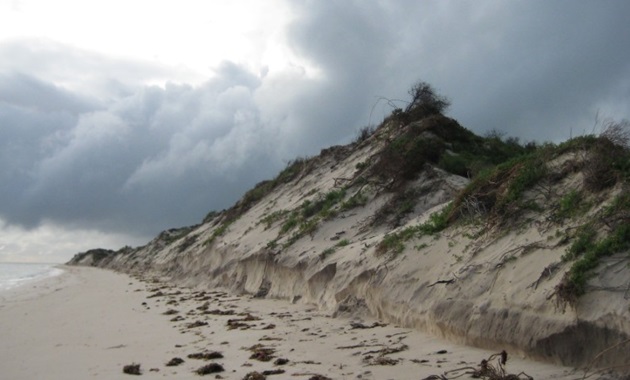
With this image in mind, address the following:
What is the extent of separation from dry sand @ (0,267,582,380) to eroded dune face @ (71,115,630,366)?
0.38 metres

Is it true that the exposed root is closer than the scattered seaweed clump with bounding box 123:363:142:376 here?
Yes

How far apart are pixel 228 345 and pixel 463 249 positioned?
4.22 m

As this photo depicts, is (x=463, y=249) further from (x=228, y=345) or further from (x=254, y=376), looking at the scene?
(x=228, y=345)

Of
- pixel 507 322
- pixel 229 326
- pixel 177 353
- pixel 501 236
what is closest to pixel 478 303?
pixel 507 322

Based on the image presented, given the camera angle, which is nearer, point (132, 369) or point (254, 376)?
point (254, 376)

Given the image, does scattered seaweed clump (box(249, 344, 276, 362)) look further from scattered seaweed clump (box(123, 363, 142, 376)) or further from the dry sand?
scattered seaweed clump (box(123, 363, 142, 376))

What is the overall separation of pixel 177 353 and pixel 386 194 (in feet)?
26.8

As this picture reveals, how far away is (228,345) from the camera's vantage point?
915 centimetres

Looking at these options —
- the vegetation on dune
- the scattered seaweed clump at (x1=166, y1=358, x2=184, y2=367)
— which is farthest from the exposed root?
the scattered seaweed clump at (x1=166, y1=358, x2=184, y2=367)

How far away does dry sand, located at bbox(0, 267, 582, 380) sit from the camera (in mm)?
6781

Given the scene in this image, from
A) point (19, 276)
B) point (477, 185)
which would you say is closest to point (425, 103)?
point (477, 185)

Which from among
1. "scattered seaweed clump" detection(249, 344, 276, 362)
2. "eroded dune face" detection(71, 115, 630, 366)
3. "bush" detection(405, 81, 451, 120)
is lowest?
"scattered seaweed clump" detection(249, 344, 276, 362)

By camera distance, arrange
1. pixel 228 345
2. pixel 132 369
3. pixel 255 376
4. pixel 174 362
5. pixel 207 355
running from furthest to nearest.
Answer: pixel 228 345
pixel 207 355
pixel 174 362
pixel 132 369
pixel 255 376

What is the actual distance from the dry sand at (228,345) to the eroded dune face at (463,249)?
38 centimetres
